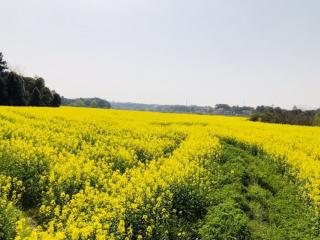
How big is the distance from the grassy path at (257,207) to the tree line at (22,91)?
4522 centimetres

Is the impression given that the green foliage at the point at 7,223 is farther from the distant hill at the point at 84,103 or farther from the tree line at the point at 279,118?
the distant hill at the point at 84,103

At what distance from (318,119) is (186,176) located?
5582cm

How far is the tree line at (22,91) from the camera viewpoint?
57.6 m

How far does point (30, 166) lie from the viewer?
12.8 m

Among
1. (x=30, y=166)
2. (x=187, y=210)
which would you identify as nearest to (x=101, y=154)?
(x=30, y=166)

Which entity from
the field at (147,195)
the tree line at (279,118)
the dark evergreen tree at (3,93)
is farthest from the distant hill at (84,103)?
the field at (147,195)

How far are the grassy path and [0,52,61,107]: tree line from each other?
4522 cm

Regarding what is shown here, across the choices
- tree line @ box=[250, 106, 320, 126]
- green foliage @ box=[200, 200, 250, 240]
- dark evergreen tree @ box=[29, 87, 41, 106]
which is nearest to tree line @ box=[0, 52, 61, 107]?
dark evergreen tree @ box=[29, 87, 41, 106]

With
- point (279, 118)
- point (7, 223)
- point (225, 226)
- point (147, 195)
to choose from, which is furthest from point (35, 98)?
point (7, 223)

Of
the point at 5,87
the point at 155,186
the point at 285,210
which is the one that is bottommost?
the point at 285,210

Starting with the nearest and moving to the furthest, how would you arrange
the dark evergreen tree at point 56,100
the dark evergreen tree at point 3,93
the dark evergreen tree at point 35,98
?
the dark evergreen tree at point 3,93
the dark evergreen tree at point 35,98
the dark evergreen tree at point 56,100

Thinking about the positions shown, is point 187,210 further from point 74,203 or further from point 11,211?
point 11,211

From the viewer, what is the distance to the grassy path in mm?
10781

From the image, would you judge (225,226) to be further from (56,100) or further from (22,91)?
(56,100)
